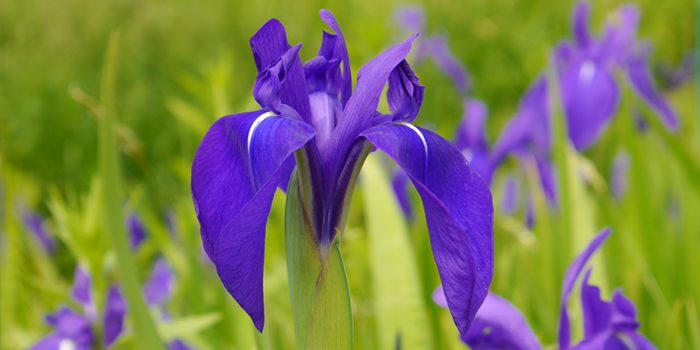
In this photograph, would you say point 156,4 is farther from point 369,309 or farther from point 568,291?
point 568,291

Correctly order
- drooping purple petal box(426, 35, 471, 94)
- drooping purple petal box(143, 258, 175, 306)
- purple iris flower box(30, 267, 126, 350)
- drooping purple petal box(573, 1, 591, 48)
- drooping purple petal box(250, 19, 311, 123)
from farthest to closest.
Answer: drooping purple petal box(426, 35, 471, 94)
drooping purple petal box(573, 1, 591, 48)
drooping purple petal box(143, 258, 175, 306)
purple iris flower box(30, 267, 126, 350)
drooping purple petal box(250, 19, 311, 123)

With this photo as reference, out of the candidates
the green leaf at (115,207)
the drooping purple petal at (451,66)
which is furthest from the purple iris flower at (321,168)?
the drooping purple petal at (451,66)

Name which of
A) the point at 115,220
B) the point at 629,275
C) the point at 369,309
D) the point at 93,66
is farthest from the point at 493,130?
the point at 115,220

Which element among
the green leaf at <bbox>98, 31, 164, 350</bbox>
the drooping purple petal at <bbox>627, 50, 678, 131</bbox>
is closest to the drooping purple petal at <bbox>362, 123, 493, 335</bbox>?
the green leaf at <bbox>98, 31, 164, 350</bbox>

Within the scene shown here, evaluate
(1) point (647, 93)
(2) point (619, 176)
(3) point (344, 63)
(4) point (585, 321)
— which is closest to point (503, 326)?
(4) point (585, 321)

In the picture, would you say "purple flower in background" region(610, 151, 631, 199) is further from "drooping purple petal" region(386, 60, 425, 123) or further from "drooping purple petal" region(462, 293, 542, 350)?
"drooping purple petal" region(386, 60, 425, 123)
